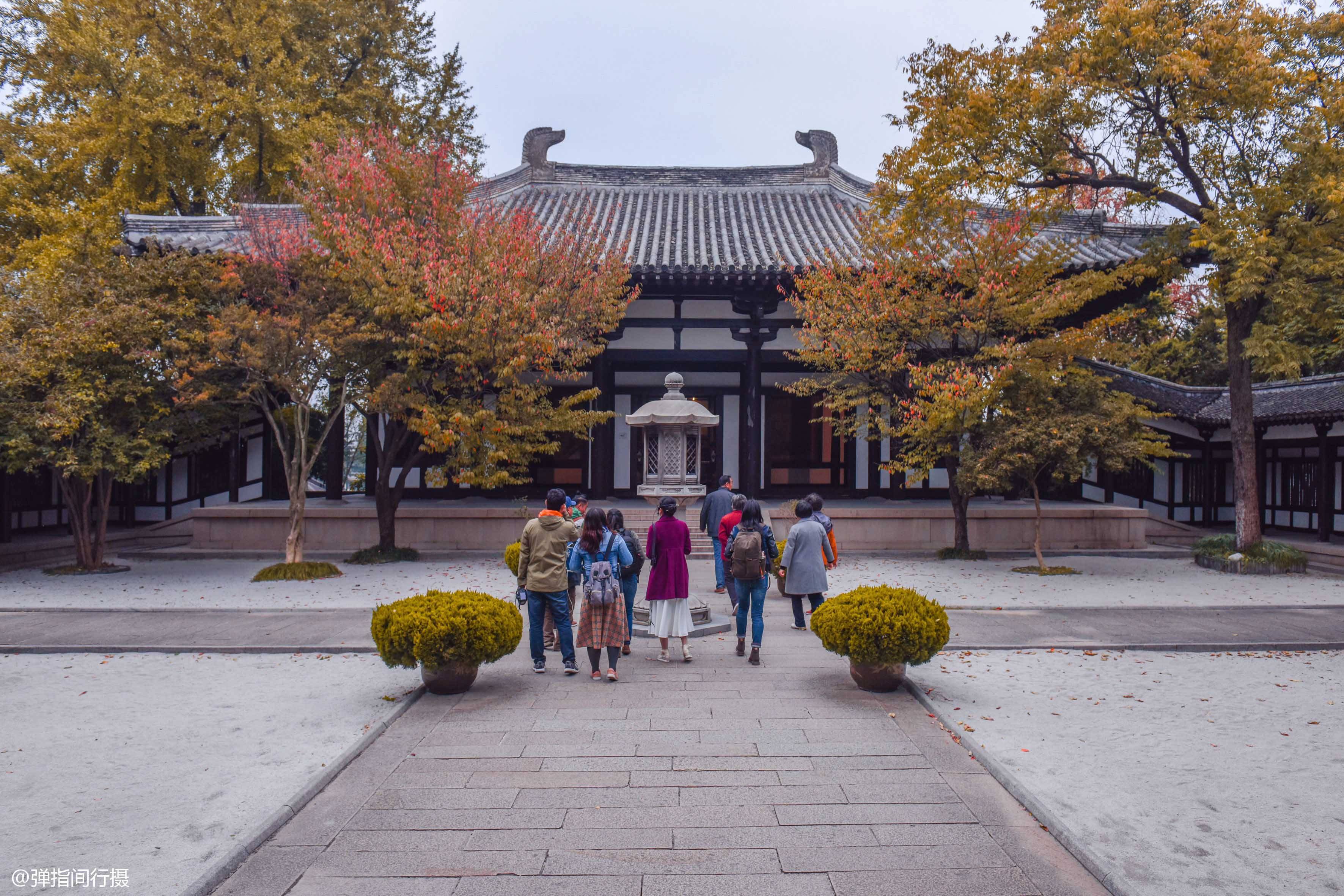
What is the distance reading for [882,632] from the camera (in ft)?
22.0

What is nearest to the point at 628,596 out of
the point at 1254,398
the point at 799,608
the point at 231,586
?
the point at 799,608

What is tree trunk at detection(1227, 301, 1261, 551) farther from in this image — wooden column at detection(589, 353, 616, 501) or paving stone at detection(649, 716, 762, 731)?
paving stone at detection(649, 716, 762, 731)

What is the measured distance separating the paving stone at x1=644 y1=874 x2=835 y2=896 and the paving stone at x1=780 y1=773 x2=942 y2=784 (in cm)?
117

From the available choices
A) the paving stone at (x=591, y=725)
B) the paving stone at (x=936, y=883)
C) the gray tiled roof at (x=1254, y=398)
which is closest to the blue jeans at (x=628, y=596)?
the paving stone at (x=591, y=725)

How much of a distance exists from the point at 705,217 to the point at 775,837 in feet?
62.0

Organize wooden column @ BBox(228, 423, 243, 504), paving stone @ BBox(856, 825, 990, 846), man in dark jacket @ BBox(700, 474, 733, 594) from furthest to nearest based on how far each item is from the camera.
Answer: wooden column @ BBox(228, 423, 243, 504), man in dark jacket @ BBox(700, 474, 733, 594), paving stone @ BBox(856, 825, 990, 846)

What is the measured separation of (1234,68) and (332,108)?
2133cm

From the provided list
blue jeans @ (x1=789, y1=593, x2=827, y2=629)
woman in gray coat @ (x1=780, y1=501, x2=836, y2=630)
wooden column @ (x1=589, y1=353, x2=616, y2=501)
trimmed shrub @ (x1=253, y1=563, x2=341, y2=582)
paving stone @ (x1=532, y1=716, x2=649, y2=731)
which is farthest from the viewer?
wooden column @ (x1=589, y1=353, x2=616, y2=501)

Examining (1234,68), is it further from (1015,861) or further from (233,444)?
(233,444)

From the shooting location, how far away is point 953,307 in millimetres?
14688

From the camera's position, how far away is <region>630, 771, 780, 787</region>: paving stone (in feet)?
16.5

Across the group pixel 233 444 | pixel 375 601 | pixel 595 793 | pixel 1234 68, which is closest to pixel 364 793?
pixel 595 793

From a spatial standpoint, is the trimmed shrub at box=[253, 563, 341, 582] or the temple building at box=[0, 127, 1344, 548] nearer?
the trimmed shrub at box=[253, 563, 341, 582]

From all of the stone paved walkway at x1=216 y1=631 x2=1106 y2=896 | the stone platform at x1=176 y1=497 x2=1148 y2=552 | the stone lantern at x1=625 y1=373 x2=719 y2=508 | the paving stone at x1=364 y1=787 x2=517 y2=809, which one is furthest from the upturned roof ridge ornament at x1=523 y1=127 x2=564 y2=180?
the paving stone at x1=364 y1=787 x2=517 y2=809
